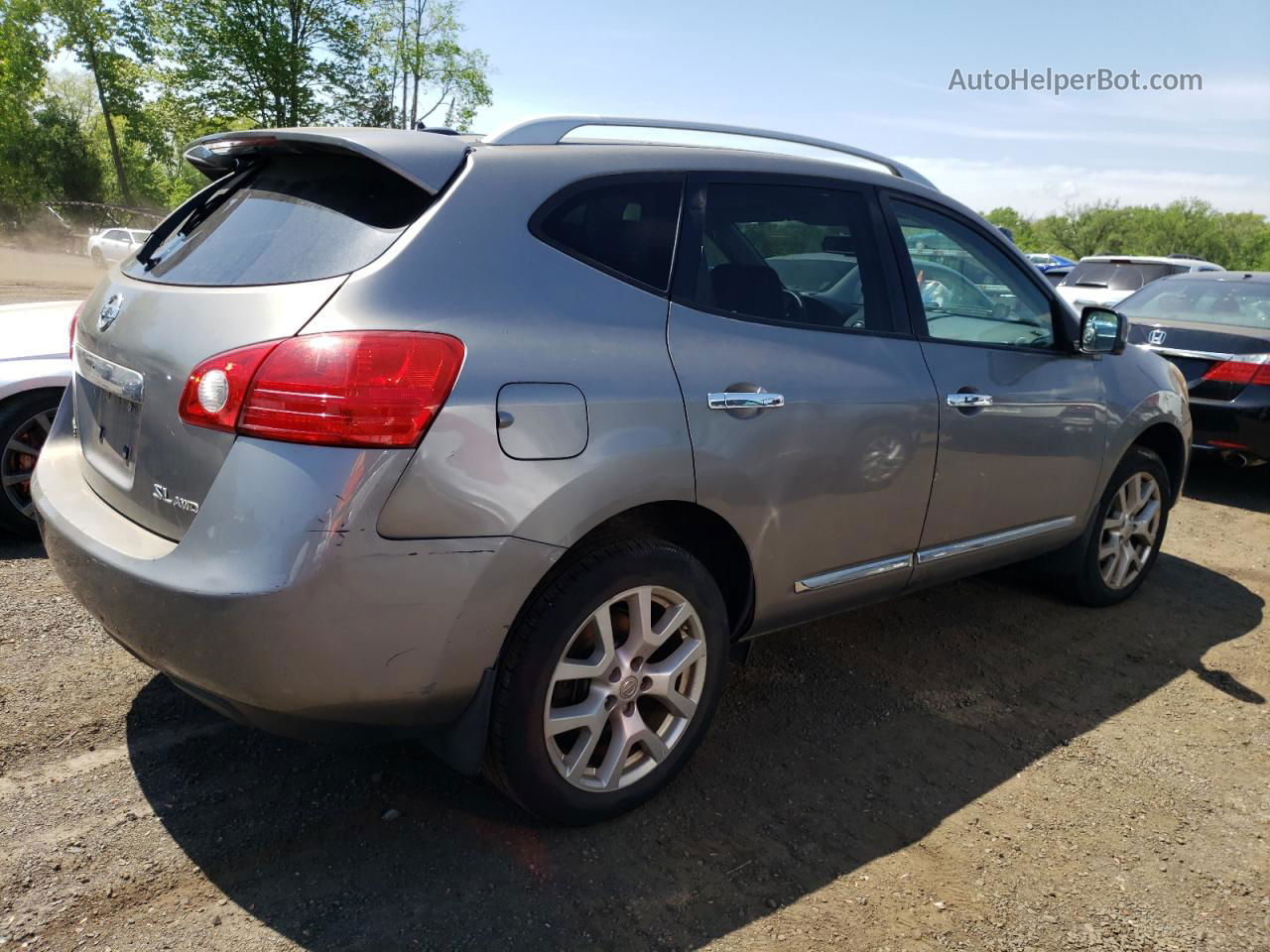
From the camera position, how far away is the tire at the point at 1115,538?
14.6 feet

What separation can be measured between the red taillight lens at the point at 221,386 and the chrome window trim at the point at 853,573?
171cm

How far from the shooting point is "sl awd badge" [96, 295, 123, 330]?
2702 millimetres

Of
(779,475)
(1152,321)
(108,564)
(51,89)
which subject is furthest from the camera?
(51,89)

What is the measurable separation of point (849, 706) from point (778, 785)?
65cm

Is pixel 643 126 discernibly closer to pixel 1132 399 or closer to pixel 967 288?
pixel 967 288

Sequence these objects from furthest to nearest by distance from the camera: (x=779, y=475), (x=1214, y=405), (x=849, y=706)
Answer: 1. (x=1214, y=405)
2. (x=849, y=706)
3. (x=779, y=475)

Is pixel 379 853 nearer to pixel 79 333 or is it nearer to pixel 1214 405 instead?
pixel 79 333

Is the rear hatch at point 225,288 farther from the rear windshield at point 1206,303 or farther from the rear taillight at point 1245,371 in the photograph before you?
the rear windshield at point 1206,303

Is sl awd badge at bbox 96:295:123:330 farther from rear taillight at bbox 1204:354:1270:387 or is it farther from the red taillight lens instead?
rear taillight at bbox 1204:354:1270:387

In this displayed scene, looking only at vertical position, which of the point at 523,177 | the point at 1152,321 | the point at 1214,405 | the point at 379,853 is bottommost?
the point at 379,853

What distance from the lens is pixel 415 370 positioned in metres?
2.16

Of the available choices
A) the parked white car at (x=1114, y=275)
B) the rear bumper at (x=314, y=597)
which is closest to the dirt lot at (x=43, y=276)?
the rear bumper at (x=314, y=597)

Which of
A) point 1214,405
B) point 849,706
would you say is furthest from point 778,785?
point 1214,405

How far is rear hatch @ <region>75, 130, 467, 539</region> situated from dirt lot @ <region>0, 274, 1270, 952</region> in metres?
0.85
